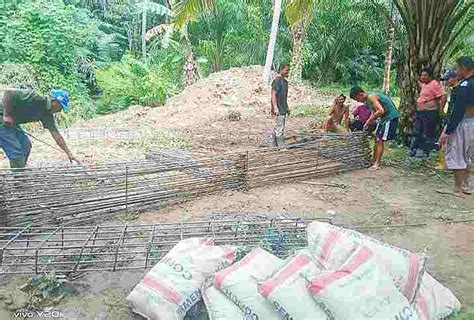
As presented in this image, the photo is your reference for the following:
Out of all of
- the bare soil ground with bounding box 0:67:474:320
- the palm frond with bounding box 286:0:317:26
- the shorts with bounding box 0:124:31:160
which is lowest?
the bare soil ground with bounding box 0:67:474:320

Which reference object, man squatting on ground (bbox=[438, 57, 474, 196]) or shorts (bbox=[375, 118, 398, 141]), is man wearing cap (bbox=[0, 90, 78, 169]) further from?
man squatting on ground (bbox=[438, 57, 474, 196])

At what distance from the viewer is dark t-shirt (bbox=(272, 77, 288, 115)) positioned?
7.23 m

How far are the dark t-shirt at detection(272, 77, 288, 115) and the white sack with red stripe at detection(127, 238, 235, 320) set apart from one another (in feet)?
15.9

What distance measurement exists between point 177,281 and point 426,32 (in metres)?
5.92

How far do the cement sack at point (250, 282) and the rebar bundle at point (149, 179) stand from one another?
6.95 ft

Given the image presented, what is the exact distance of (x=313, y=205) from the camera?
4938mm

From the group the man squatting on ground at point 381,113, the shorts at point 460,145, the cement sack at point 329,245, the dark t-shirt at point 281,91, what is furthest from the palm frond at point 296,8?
the cement sack at point 329,245

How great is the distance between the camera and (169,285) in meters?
2.52

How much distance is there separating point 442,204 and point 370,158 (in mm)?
1658

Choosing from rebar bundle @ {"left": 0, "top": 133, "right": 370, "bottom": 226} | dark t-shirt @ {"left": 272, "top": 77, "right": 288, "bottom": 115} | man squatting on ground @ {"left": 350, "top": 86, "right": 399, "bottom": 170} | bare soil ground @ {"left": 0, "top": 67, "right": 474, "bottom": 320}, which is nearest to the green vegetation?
bare soil ground @ {"left": 0, "top": 67, "right": 474, "bottom": 320}

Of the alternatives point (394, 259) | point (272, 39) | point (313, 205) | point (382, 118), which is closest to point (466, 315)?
point (394, 259)

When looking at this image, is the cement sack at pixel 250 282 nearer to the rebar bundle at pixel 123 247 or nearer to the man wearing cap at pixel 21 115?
the rebar bundle at pixel 123 247

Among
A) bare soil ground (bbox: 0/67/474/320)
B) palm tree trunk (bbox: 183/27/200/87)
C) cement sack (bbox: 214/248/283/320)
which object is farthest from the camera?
palm tree trunk (bbox: 183/27/200/87)

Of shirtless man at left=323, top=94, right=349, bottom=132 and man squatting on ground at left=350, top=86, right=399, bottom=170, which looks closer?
man squatting on ground at left=350, top=86, right=399, bottom=170
